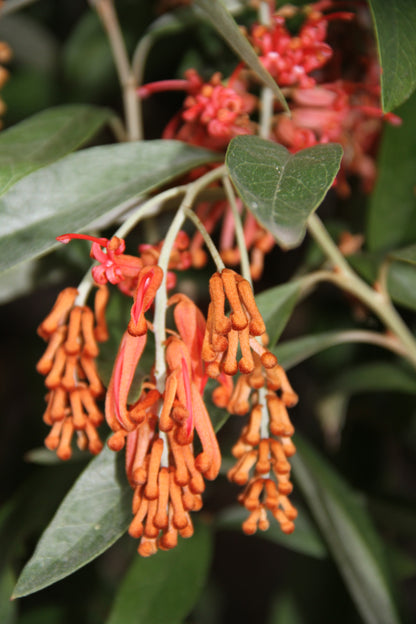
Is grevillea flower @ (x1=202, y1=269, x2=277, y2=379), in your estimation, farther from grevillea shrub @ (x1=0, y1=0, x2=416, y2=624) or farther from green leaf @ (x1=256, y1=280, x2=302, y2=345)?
green leaf @ (x1=256, y1=280, x2=302, y2=345)

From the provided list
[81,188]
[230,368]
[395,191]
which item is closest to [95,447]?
[230,368]

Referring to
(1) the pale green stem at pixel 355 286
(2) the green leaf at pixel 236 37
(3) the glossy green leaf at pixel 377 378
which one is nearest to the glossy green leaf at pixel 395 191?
(1) the pale green stem at pixel 355 286

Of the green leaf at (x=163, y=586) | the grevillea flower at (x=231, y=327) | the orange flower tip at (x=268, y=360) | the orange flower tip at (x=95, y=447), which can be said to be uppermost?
the grevillea flower at (x=231, y=327)

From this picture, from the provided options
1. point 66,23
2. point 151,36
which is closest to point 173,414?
point 151,36

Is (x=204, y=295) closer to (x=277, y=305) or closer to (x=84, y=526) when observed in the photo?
(x=277, y=305)

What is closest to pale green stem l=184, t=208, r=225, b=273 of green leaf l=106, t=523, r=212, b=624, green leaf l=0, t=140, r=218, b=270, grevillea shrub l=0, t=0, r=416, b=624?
grevillea shrub l=0, t=0, r=416, b=624

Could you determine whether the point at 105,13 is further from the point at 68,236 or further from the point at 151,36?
the point at 68,236

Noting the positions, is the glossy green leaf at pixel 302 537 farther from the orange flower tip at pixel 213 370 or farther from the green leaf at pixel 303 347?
the orange flower tip at pixel 213 370

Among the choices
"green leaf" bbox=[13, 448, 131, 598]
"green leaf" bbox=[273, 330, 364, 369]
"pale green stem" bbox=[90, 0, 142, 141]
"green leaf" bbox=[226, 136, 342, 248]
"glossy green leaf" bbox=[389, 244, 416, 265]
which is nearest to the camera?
"green leaf" bbox=[226, 136, 342, 248]

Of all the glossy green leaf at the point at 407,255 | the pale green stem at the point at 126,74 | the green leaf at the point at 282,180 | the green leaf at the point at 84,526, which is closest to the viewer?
the green leaf at the point at 282,180
